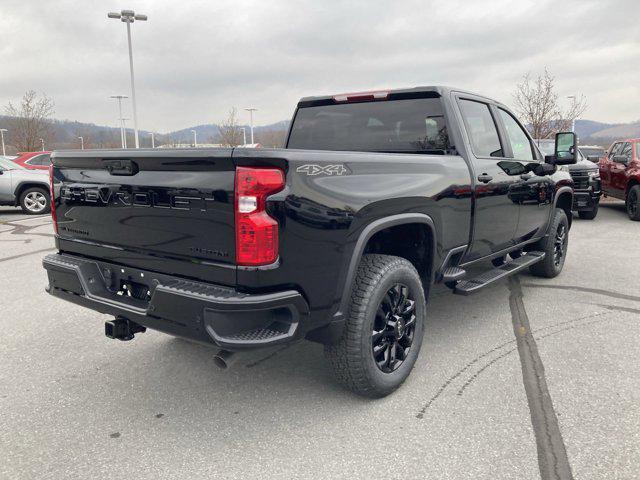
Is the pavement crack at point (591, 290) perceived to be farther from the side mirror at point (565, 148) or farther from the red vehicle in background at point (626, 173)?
the red vehicle in background at point (626, 173)

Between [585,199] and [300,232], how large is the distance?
9.70 m

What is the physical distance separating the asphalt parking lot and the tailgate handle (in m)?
1.40

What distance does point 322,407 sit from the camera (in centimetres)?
299

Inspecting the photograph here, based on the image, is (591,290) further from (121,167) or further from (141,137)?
(141,137)

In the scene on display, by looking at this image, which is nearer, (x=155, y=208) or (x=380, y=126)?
(x=155, y=208)

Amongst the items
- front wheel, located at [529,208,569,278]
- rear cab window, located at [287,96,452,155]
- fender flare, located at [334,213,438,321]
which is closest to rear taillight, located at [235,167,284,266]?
fender flare, located at [334,213,438,321]

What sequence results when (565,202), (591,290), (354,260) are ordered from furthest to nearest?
(565,202) → (591,290) → (354,260)

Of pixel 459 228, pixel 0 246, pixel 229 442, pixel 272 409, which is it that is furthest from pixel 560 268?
pixel 0 246

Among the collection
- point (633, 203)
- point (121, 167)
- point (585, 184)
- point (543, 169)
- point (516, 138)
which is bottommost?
point (633, 203)

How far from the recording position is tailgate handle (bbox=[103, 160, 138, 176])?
268 cm

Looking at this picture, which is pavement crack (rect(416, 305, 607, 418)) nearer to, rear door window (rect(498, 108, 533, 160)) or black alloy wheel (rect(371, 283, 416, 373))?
black alloy wheel (rect(371, 283, 416, 373))

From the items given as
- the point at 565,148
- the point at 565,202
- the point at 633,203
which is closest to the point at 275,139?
the point at 633,203

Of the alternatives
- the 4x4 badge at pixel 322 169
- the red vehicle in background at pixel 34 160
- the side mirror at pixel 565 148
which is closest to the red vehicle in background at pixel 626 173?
the side mirror at pixel 565 148

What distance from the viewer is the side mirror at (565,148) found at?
4852 millimetres
